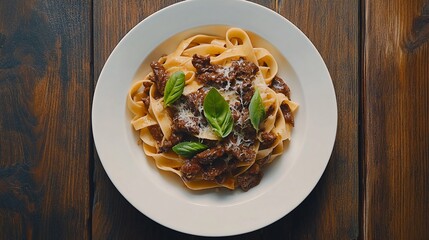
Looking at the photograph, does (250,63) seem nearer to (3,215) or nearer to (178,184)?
(178,184)

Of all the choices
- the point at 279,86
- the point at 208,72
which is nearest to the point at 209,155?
the point at 208,72

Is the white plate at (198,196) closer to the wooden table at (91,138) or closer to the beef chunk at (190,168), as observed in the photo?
the beef chunk at (190,168)

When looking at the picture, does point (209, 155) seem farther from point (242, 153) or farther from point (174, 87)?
point (174, 87)

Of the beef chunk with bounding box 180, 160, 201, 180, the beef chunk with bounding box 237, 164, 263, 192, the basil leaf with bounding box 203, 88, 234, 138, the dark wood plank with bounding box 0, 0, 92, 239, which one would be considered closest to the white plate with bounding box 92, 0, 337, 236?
the beef chunk with bounding box 237, 164, 263, 192

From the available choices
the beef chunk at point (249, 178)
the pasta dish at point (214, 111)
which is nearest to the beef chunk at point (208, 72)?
the pasta dish at point (214, 111)

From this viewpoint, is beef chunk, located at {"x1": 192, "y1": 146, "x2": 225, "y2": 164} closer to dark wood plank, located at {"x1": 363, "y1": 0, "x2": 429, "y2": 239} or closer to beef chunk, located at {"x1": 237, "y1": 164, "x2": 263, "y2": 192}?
beef chunk, located at {"x1": 237, "y1": 164, "x2": 263, "y2": 192}

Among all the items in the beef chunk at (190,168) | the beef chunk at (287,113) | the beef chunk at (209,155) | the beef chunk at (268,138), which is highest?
the beef chunk at (287,113)

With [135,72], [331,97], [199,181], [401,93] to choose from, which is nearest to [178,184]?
[199,181]
